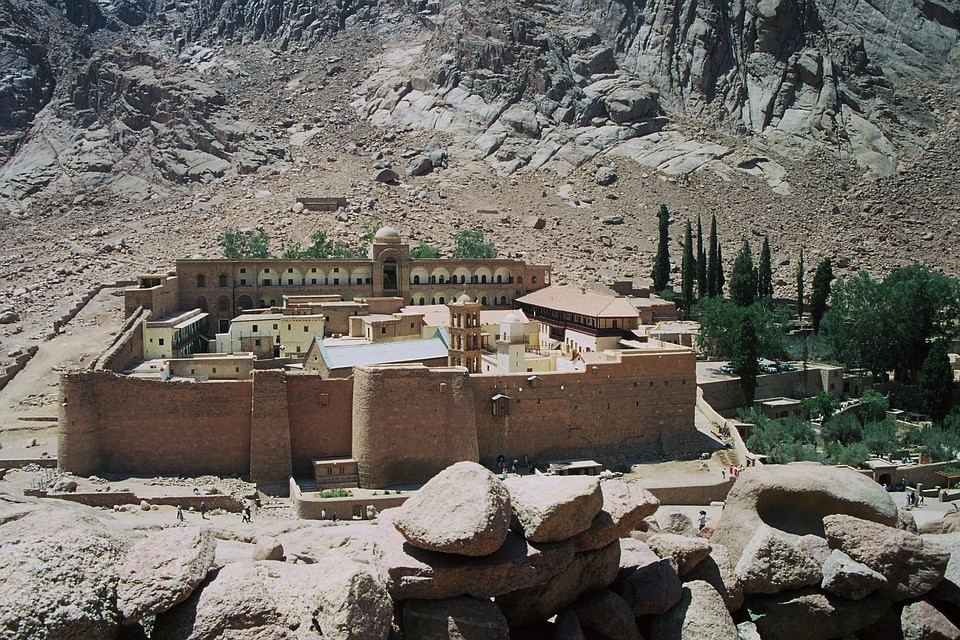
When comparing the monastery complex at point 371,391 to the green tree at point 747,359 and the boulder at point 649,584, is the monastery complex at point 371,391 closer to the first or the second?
the green tree at point 747,359

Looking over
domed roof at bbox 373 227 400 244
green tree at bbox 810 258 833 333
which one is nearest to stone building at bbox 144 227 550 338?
domed roof at bbox 373 227 400 244

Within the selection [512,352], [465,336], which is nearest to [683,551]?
[512,352]

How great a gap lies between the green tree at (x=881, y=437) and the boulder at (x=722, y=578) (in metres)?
21.5

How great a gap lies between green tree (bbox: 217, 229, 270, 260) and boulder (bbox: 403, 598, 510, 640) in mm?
39457

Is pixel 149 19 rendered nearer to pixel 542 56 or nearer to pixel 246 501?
pixel 542 56

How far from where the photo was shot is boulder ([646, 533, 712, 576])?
304 inches

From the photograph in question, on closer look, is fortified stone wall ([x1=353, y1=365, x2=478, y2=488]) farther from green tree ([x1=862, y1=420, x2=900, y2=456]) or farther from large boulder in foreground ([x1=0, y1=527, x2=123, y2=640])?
large boulder in foreground ([x1=0, y1=527, x2=123, y2=640])

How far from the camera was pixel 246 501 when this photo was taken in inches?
858

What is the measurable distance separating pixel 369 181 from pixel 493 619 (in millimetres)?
58296

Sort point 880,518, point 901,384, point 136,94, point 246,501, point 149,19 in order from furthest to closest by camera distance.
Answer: point 149,19 < point 136,94 < point 901,384 < point 246,501 < point 880,518

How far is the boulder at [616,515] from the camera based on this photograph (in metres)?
7.39

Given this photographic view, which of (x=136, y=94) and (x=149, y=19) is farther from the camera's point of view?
(x=149, y=19)

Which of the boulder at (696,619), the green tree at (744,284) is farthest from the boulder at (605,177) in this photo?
the boulder at (696,619)

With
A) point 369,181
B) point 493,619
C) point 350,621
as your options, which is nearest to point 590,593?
point 493,619
